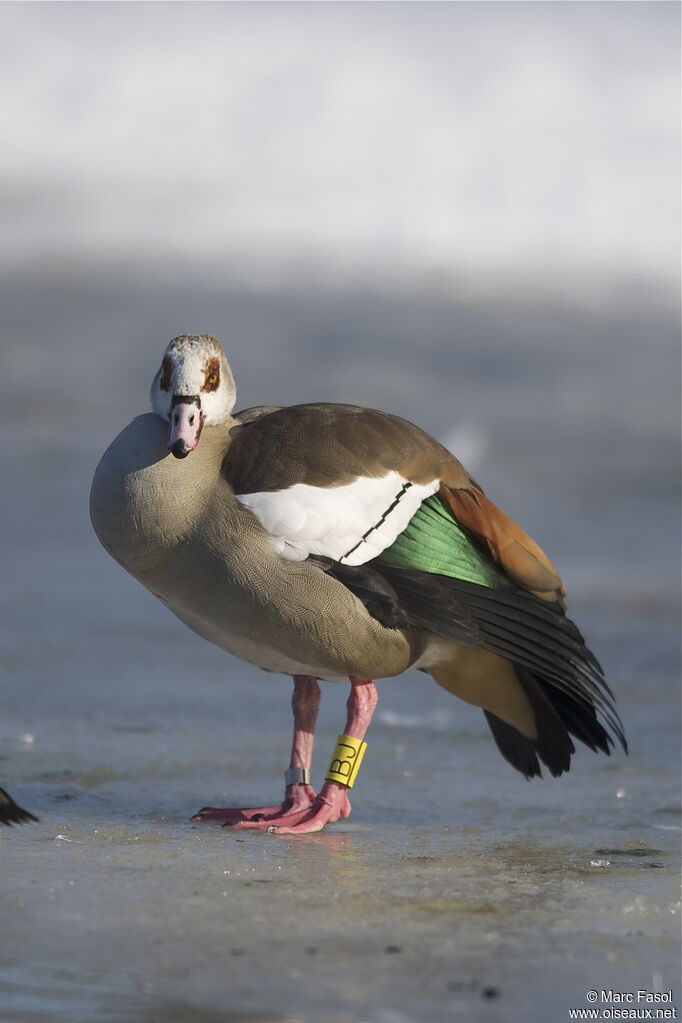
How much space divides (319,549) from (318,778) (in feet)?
5.38

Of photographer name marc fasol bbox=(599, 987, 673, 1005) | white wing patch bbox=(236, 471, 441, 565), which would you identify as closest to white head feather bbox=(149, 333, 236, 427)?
white wing patch bbox=(236, 471, 441, 565)

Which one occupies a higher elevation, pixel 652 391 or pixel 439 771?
pixel 652 391

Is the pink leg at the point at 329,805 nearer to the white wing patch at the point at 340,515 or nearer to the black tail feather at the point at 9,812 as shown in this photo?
the white wing patch at the point at 340,515

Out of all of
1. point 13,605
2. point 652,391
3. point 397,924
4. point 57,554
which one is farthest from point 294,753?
point 652,391

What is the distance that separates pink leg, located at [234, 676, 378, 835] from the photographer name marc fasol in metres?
1.53

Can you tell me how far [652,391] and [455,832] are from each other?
33.4ft

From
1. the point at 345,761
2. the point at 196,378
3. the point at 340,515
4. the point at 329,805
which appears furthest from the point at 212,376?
the point at 329,805

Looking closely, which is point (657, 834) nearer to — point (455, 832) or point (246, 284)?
point (455, 832)

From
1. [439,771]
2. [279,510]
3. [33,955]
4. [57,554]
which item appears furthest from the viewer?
[57,554]

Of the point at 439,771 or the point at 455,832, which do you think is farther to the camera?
the point at 439,771

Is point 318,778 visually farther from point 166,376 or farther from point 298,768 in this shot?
point 166,376

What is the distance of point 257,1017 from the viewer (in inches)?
109

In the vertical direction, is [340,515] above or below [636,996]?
above

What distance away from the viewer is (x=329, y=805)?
4.41 metres
